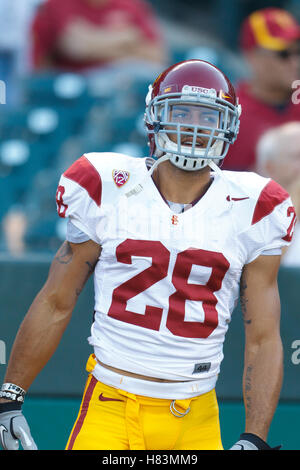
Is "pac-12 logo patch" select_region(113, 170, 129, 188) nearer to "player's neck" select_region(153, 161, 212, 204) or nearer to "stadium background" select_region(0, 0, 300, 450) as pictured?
"player's neck" select_region(153, 161, 212, 204)

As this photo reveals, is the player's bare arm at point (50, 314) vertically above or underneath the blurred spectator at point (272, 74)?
underneath

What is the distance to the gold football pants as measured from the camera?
7.75 ft

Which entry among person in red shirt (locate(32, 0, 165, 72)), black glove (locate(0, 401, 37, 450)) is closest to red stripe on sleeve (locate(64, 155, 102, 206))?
black glove (locate(0, 401, 37, 450))

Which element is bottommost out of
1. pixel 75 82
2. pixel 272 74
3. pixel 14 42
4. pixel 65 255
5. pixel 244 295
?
pixel 244 295

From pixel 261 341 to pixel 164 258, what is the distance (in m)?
0.44

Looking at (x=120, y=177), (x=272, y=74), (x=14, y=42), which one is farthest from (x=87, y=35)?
(x=120, y=177)

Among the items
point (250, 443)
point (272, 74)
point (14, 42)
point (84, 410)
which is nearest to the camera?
point (250, 443)

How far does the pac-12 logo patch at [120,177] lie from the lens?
7.98ft

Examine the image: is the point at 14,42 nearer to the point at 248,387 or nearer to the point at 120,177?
the point at 120,177

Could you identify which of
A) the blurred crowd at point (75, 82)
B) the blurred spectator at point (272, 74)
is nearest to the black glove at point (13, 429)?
the blurred crowd at point (75, 82)

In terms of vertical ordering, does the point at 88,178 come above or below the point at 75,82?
below

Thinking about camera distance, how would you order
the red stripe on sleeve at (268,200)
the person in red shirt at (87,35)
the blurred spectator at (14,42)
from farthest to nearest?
the blurred spectator at (14,42) → the person in red shirt at (87,35) → the red stripe on sleeve at (268,200)

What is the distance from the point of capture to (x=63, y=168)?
4844 mm

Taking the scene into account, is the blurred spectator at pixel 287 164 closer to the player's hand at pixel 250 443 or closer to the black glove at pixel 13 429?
the player's hand at pixel 250 443
